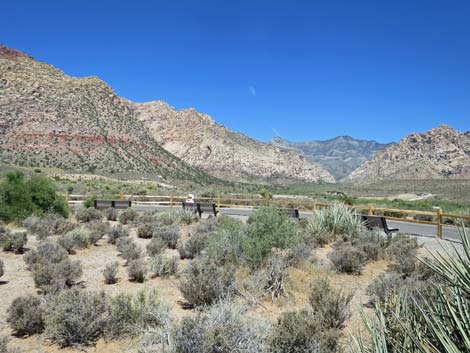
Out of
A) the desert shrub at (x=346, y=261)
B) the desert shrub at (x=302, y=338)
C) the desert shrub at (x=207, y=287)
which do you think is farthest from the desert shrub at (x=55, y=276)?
the desert shrub at (x=346, y=261)

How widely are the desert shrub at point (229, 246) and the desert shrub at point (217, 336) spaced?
4.82 meters

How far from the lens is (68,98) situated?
8281 centimetres

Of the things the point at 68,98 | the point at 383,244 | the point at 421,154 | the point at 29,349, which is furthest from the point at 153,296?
the point at 421,154

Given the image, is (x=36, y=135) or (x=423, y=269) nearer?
(x=423, y=269)

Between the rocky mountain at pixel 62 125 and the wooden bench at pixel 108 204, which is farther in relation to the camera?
the rocky mountain at pixel 62 125

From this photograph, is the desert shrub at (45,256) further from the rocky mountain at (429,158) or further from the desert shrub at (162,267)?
the rocky mountain at (429,158)

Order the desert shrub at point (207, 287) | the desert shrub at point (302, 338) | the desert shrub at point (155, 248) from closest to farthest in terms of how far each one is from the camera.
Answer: the desert shrub at point (302, 338) < the desert shrub at point (207, 287) < the desert shrub at point (155, 248)

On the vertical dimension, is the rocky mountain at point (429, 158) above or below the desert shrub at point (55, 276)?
above

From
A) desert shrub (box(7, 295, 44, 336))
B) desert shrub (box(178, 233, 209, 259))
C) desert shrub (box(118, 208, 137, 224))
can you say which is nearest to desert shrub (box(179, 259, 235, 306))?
desert shrub (box(7, 295, 44, 336))

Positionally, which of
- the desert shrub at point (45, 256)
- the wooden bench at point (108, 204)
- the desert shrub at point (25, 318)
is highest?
the wooden bench at point (108, 204)

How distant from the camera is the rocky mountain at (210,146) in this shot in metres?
133

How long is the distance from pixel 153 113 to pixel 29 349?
148 m

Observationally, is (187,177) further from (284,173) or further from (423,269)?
(423,269)

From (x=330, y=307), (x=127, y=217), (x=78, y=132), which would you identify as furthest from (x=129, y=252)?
(x=78, y=132)
